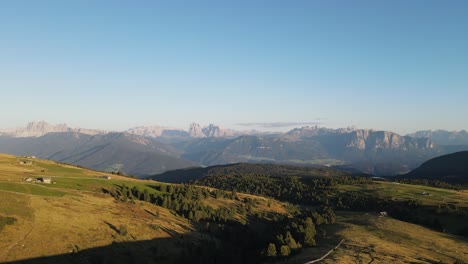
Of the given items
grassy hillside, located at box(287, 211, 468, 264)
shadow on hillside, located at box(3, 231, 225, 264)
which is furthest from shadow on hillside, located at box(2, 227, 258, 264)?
grassy hillside, located at box(287, 211, 468, 264)

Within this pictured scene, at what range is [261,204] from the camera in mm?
182125

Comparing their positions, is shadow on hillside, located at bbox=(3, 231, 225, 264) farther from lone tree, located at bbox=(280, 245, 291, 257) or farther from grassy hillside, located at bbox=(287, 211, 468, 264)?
grassy hillside, located at bbox=(287, 211, 468, 264)

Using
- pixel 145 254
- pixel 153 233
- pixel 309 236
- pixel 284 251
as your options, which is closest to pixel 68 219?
pixel 145 254

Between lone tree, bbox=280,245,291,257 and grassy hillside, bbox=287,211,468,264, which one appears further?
lone tree, bbox=280,245,291,257

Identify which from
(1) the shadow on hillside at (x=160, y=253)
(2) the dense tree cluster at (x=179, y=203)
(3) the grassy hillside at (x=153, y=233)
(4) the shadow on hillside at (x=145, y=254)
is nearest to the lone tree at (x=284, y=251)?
(3) the grassy hillside at (x=153, y=233)

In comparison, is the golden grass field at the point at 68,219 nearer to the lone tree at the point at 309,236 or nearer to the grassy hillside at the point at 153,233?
the grassy hillside at the point at 153,233

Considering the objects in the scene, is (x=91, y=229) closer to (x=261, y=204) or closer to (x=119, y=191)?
(x=119, y=191)

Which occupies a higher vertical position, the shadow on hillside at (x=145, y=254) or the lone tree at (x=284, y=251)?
the lone tree at (x=284, y=251)

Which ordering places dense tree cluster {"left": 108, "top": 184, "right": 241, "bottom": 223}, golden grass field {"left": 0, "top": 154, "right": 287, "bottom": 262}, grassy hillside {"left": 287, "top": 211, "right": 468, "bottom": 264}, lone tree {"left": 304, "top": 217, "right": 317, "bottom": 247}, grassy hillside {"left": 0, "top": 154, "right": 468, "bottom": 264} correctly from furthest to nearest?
dense tree cluster {"left": 108, "top": 184, "right": 241, "bottom": 223}
lone tree {"left": 304, "top": 217, "right": 317, "bottom": 247}
grassy hillside {"left": 0, "top": 154, "right": 468, "bottom": 264}
grassy hillside {"left": 287, "top": 211, "right": 468, "bottom": 264}
golden grass field {"left": 0, "top": 154, "right": 287, "bottom": 262}

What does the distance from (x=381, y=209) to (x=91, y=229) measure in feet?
471

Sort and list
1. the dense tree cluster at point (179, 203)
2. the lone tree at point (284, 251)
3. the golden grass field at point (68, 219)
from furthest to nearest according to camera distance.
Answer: the dense tree cluster at point (179, 203) < the lone tree at point (284, 251) < the golden grass field at point (68, 219)

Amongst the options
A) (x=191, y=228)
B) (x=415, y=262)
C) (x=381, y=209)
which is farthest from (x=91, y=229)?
(x=381, y=209)

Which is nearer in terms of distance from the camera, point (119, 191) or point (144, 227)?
point (144, 227)

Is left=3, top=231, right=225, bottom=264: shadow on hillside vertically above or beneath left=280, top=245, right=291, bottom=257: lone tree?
beneath
